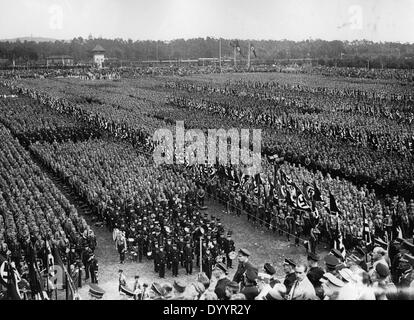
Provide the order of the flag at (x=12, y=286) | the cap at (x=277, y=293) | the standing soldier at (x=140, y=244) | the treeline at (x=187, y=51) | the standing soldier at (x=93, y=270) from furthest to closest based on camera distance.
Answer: the treeline at (x=187, y=51) < the standing soldier at (x=140, y=244) < the standing soldier at (x=93, y=270) < the flag at (x=12, y=286) < the cap at (x=277, y=293)

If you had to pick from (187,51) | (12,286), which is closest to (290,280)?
(12,286)

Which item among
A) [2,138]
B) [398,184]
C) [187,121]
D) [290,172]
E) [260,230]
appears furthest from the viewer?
[187,121]

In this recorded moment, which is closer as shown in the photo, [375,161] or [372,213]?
[372,213]

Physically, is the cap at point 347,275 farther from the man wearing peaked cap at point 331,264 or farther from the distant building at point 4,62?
the distant building at point 4,62

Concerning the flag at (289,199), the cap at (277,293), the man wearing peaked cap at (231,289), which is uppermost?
the cap at (277,293)

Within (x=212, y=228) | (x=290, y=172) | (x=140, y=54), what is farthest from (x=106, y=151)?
(x=140, y=54)

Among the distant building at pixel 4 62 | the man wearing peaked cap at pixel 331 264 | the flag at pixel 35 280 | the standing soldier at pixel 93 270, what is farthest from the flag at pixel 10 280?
the distant building at pixel 4 62

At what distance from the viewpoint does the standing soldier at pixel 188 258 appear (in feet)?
38.1

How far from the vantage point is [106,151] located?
72.3ft

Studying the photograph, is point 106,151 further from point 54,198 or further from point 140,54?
point 140,54

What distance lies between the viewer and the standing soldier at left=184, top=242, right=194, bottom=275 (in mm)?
11617

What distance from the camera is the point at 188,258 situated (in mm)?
11648

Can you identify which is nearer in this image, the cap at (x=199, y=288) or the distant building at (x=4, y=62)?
the cap at (x=199, y=288)
